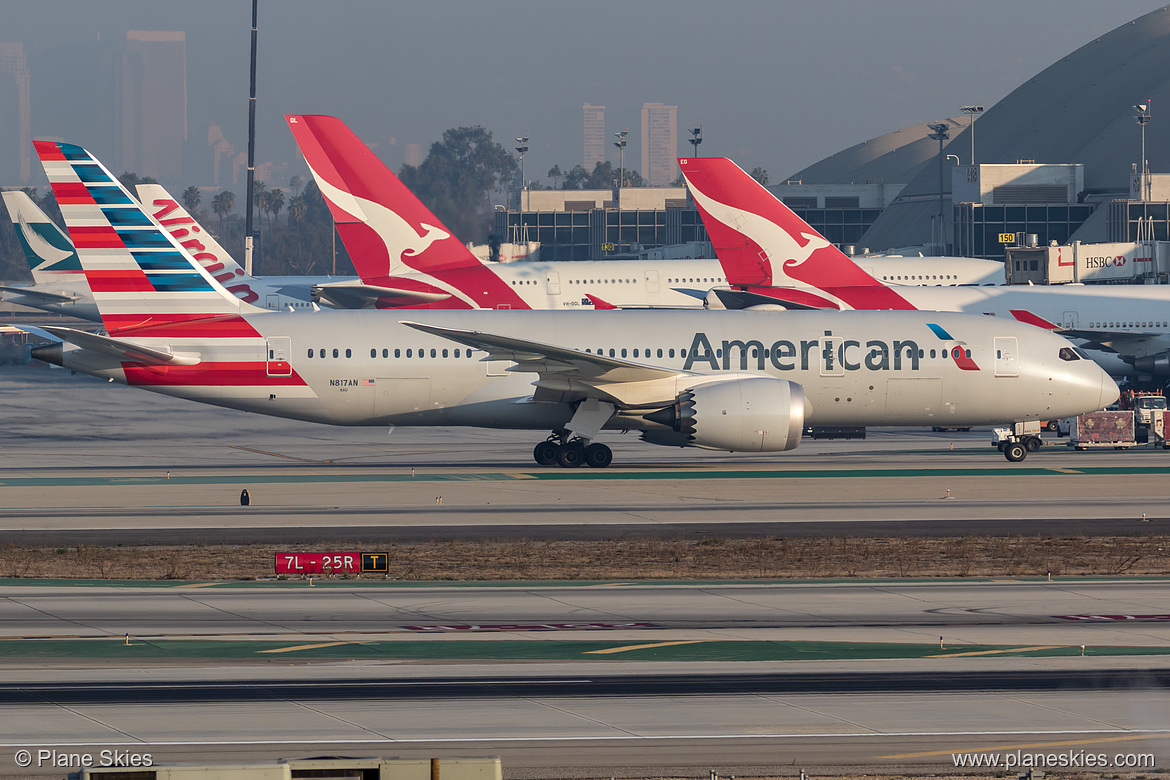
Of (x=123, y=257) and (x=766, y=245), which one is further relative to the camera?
(x=766, y=245)

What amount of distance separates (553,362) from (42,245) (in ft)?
216

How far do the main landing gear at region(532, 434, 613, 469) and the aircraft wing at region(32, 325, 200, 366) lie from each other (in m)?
10.1

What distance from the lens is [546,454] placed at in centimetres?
3878

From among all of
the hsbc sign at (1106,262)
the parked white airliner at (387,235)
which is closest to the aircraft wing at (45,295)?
the parked white airliner at (387,235)

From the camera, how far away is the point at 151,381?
122 feet

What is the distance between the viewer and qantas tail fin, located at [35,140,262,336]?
3659 centimetres

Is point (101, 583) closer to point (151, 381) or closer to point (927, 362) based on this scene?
point (151, 381)

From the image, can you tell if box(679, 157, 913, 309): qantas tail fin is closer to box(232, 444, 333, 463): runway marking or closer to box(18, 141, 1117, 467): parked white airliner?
box(18, 141, 1117, 467): parked white airliner

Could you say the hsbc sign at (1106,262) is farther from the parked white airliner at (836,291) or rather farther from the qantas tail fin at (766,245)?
the qantas tail fin at (766,245)

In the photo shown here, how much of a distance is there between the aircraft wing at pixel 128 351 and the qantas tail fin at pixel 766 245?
72.9ft

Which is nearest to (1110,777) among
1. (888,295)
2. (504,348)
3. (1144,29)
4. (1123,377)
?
(504,348)

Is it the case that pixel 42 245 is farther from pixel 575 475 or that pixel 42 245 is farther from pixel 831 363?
pixel 831 363

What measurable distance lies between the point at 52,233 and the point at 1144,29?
438 feet

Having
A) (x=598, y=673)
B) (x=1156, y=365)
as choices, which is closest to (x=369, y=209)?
(x=1156, y=365)
